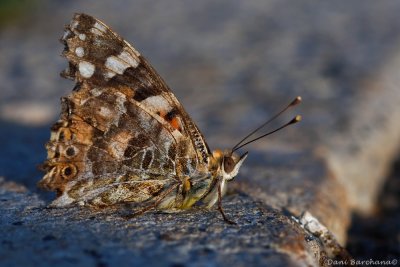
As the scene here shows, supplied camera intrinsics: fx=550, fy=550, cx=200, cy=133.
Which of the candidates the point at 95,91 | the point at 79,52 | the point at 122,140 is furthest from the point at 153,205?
the point at 79,52

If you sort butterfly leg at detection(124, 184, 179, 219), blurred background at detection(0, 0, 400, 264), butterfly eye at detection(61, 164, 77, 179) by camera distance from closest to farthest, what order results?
1. butterfly leg at detection(124, 184, 179, 219)
2. butterfly eye at detection(61, 164, 77, 179)
3. blurred background at detection(0, 0, 400, 264)

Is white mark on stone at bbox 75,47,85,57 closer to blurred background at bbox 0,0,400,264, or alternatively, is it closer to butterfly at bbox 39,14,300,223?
butterfly at bbox 39,14,300,223

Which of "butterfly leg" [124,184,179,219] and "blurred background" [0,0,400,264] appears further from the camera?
"blurred background" [0,0,400,264]

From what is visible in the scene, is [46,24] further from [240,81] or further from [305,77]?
[305,77]

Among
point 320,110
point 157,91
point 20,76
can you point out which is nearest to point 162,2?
point 20,76

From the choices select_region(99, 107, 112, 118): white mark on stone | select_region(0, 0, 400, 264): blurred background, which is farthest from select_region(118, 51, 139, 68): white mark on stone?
select_region(0, 0, 400, 264): blurred background

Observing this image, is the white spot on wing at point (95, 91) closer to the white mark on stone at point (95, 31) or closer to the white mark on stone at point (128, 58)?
the white mark on stone at point (128, 58)

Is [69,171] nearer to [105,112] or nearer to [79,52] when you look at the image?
[105,112]
